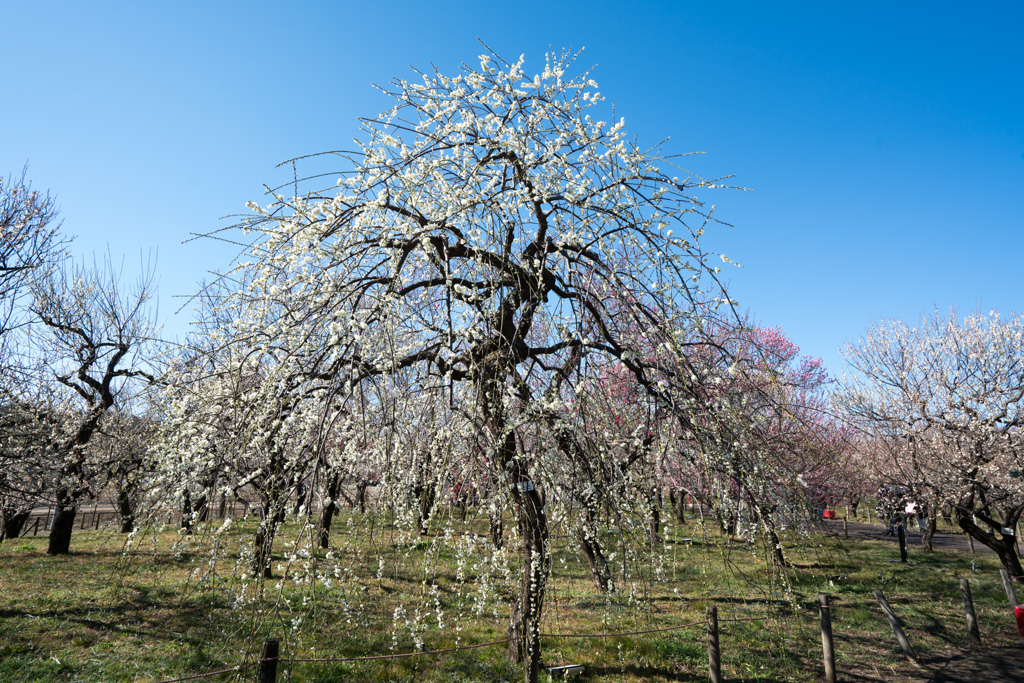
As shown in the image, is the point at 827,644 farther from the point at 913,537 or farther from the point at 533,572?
the point at 913,537

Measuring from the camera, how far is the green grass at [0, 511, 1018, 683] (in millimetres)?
5105

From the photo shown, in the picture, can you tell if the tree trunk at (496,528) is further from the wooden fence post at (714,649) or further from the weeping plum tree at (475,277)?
the wooden fence post at (714,649)

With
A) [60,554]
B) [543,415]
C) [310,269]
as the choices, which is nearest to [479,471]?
[543,415]

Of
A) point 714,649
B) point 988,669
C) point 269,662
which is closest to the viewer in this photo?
point 269,662

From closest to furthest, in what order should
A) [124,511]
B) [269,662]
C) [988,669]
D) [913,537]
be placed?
[269,662], [988,669], [124,511], [913,537]

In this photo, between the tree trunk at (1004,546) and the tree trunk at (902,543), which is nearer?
the tree trunk at (1004,546)

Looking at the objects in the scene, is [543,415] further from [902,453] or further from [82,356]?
[82,356]

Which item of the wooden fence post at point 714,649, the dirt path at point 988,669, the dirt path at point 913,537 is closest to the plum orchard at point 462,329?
the wooden fence post at point 714,649

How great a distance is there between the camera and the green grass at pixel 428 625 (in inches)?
201

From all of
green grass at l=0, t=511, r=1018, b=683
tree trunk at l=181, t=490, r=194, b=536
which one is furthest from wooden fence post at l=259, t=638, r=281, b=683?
tree trunk at l=181, t=490, r=194, b=536

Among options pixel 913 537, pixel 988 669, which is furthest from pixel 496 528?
pixel 913 537

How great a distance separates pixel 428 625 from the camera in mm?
6883

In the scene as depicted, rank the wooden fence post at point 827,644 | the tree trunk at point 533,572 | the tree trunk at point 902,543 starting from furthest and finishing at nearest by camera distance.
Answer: the tree trunk at point 902,543 < the wooden fence post at point 827,644 < the tree trunk at point 533,572

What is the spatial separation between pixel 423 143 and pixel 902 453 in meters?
13.1
